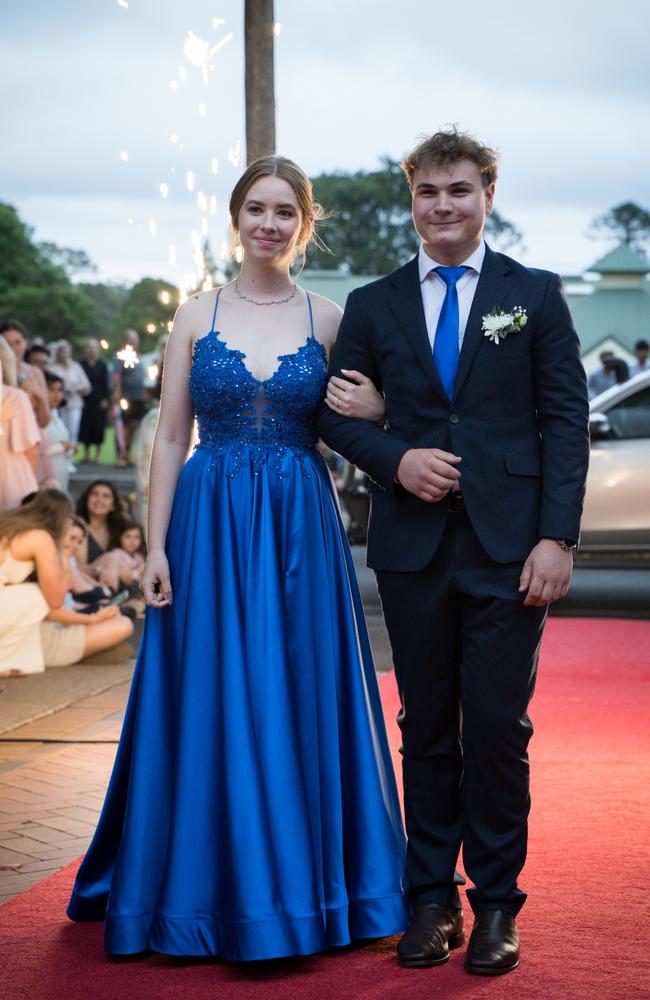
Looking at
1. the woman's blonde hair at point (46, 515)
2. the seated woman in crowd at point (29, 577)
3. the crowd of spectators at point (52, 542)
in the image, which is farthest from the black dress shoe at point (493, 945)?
the woman's blonde hair at point (46, 515)

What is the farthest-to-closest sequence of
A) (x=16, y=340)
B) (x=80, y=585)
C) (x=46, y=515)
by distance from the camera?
1. (x=16, y=340)
2. (x=80, y=585)
3. (x=46, y=515)

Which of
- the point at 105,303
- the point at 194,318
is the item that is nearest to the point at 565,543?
the point at 194,318

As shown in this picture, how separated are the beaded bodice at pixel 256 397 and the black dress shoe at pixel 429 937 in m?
1.38

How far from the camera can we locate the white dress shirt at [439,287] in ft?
12.3

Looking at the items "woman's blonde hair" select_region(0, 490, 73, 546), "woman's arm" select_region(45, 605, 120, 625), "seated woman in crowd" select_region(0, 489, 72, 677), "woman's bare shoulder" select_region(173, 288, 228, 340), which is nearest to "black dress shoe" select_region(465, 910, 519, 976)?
"woman's bare shoulder" select_region(173, 288, 228, 340)

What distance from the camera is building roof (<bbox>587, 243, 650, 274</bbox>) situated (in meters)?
87.2

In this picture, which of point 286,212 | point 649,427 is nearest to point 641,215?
point 649,427

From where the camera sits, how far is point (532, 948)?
149 inches

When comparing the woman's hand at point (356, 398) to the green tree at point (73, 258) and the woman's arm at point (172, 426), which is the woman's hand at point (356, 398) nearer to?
the woman's arm at point (172, 426)

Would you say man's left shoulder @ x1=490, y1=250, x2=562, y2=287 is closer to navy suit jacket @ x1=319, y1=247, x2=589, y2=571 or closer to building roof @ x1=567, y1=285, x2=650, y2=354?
navy suit jacket @ x1=319, y1=247, x2=589, y2=571

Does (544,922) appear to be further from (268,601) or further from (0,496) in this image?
(0,496)

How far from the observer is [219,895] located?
3.80 meters

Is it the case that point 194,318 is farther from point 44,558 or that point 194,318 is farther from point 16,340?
point 16,340

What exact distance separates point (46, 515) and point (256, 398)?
4.47 m
